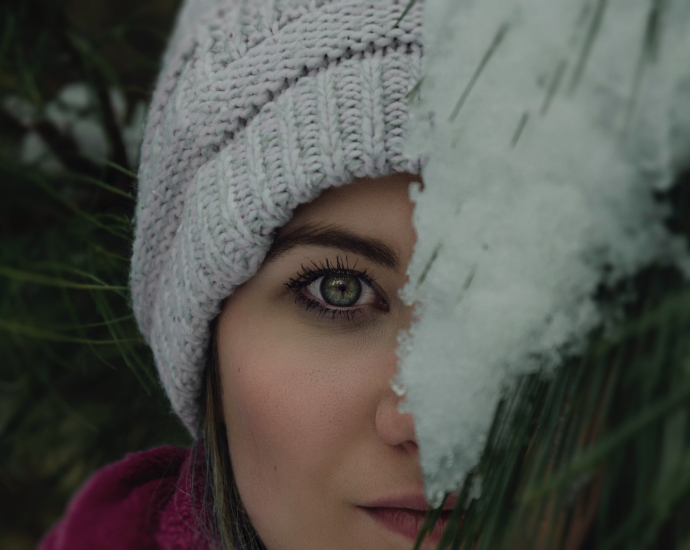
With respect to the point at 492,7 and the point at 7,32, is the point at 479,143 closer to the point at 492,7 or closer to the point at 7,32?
the point at 492,7

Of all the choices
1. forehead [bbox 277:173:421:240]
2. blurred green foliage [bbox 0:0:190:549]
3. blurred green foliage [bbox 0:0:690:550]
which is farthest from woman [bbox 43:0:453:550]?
blurred green foliage [bbox 0:0:190:549]

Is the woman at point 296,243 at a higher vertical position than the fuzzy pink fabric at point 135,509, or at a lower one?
higher

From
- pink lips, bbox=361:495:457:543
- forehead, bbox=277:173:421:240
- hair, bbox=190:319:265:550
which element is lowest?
hair, bbox=190:319:265:550

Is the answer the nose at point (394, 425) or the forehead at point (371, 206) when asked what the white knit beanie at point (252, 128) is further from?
the nose at point (394, 425)

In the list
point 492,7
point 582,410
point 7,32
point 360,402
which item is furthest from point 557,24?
point 7,32

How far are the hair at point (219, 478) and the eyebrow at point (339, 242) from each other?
18 cm

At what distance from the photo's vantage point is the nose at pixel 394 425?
22.1 inches

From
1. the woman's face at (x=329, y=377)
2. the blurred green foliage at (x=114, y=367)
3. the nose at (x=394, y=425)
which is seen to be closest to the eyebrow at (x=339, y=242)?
the woman's face at (x=329, y=377)

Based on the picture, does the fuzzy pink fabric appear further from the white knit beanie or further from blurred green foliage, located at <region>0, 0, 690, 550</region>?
the white knit beanie

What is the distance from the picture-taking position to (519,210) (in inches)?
12.9

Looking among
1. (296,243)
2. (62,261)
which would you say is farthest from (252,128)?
(62,261)

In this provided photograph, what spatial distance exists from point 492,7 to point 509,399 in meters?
0.19

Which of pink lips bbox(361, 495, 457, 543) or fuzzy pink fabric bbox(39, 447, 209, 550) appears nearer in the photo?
pink lips bbox(361, 495, 457, 543)

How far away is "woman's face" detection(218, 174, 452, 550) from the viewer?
595 mm
